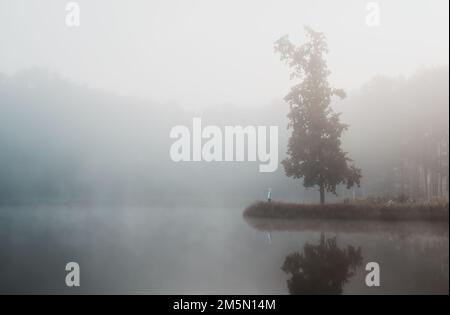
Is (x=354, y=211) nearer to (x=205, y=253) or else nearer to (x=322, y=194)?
(x=322, y=194)

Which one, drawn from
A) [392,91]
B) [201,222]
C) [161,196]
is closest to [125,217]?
[161,196]

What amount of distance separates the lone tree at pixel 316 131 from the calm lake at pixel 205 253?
299cm

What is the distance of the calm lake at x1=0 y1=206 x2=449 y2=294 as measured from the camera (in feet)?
29.8

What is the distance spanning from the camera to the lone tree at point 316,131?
16.0m

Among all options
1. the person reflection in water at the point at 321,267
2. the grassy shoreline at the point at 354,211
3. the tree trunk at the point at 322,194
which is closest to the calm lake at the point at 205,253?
the person reflection in water at the point at 321,267

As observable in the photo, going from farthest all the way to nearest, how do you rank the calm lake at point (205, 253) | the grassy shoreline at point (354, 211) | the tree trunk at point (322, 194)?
the tree trunk at point (322, 194) → the grassy shoreline at point (354, 211) → the calm lake at point (205, 253)

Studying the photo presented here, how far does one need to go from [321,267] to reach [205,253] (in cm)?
274

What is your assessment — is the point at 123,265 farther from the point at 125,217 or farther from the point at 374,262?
the point at 374,262

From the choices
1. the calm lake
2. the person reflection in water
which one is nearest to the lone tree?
the calm lake

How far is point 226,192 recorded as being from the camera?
43.7 ft

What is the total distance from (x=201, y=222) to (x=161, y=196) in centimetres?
155

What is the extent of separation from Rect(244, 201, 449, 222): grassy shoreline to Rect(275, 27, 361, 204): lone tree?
996mm

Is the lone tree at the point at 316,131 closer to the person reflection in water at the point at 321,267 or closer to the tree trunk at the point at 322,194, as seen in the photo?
the tree trunk at the point at 322,194

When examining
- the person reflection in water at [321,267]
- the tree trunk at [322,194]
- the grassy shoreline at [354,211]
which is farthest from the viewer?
the tree trunk at [322,194]
